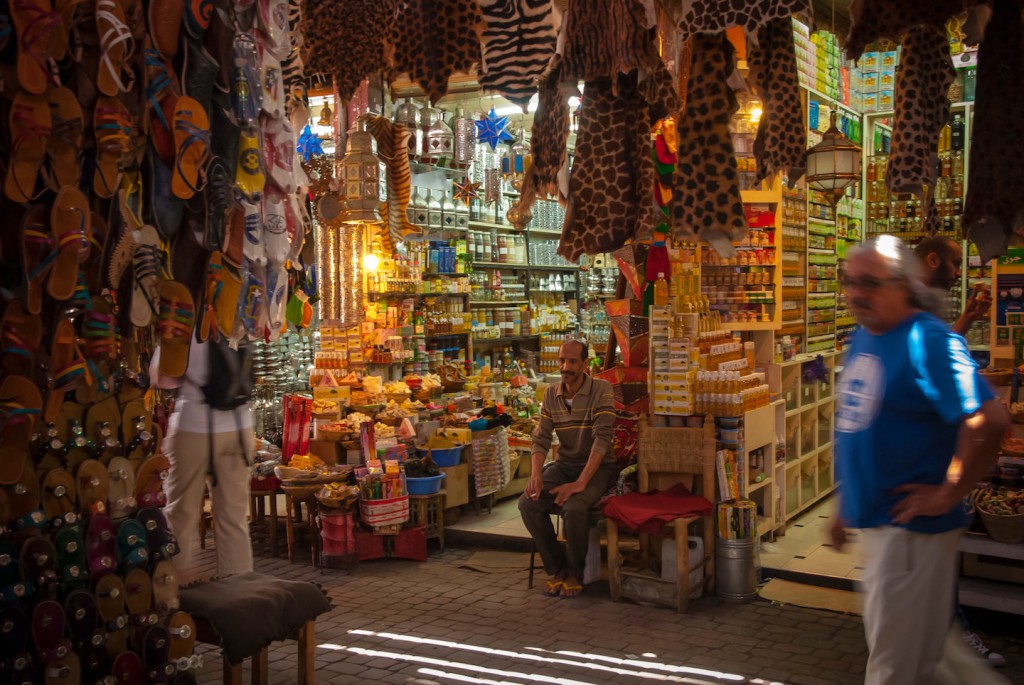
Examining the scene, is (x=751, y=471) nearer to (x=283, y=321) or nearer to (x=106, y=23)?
(x=283, y=321)

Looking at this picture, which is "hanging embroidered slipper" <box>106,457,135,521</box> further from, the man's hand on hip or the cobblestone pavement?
the man's hand on hip

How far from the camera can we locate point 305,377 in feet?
34.7

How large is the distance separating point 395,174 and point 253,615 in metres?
5.00

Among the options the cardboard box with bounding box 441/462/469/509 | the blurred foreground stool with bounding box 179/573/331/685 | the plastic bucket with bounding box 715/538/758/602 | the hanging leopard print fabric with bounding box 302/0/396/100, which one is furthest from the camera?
the cardboard box with bounding box 441/462/469/509

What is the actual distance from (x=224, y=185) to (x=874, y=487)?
7.62 feet

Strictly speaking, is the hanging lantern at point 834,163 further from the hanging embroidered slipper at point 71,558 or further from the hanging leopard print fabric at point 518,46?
the hanging embroidered slipper at point 71,558

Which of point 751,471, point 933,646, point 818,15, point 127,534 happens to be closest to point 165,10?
point 127,534

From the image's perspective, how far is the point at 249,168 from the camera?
3215 mm

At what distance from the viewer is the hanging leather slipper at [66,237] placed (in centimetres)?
271

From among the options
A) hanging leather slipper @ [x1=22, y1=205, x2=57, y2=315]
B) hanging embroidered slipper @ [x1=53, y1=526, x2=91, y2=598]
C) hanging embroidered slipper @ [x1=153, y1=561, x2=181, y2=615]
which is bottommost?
hanging embroidered slipper @ [x1=153, y1=561, x2=181, y2=615]

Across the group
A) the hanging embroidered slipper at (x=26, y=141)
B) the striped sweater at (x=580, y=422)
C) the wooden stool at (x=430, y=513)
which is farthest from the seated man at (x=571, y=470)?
the hanging embroidered slipper at (x=26, y=141)

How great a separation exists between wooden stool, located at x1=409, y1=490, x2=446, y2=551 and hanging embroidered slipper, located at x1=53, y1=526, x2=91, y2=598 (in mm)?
4005

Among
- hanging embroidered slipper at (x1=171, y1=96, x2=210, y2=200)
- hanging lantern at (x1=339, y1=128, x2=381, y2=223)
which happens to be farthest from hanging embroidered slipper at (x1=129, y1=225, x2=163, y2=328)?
hanging lantern at (x1=339, y1=128, x2=381, y2=223)

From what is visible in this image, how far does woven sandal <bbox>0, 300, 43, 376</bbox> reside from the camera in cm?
267
